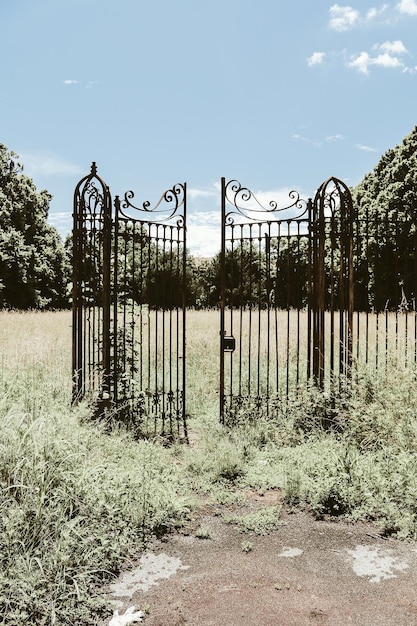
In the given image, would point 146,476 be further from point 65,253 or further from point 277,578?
point 65,253

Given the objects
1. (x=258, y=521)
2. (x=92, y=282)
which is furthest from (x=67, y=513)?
(x=92, y=282)

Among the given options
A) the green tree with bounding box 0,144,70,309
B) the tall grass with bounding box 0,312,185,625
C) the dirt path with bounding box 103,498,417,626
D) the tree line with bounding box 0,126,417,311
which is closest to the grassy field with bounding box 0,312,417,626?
the tall grass with bounding box 0,312,185,625

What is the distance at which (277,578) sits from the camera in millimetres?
3539

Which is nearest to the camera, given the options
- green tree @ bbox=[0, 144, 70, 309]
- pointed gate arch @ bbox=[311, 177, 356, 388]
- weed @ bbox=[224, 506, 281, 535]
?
weed @ bbox=[224, 506, 281, 535]

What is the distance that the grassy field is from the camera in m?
3.36

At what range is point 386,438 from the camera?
18.7 ft

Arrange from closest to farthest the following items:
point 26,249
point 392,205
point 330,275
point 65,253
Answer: point 330,275, point 392,205, point 26,249, point 65,253

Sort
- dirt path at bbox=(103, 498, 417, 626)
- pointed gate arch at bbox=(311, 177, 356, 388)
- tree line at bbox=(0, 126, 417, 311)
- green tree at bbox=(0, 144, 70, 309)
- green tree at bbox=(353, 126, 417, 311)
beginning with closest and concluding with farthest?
1. dirt path at bbox=(103, 498, 417, 626)
2. pointed gate arch at bbox=(311, 177, 356, 388)
3. green tree at bbox=(353, 126, 417, 311)
4. tree line at bbox=(0, 126, 417, 311)
5. green tree at bbox=(0, 144, 70, 309)

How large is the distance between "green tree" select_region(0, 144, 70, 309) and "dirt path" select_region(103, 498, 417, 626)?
76.9 feet

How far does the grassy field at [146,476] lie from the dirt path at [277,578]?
201 mm

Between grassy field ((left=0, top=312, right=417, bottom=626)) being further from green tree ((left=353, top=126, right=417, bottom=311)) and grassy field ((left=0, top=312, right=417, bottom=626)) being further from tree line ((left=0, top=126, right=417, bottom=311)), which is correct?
tree line ((left=0, top=126, right=417, bottom=311))

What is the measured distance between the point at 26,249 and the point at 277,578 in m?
26.8

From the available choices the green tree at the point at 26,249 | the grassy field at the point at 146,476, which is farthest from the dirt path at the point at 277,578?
the green tree at the point at 26,249

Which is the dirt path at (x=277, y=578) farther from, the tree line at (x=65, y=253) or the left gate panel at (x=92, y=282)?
the tree line at (x=65, y=253)
